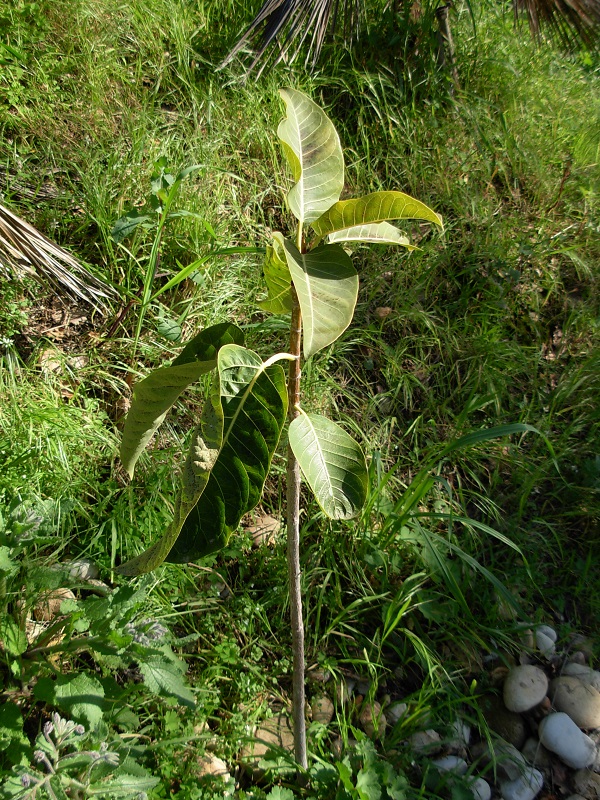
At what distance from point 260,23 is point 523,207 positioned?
56.0 inches

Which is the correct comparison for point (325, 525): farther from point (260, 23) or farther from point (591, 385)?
point (260, 23)

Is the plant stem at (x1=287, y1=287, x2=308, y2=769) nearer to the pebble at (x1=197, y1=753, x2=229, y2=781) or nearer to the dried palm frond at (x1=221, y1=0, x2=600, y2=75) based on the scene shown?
the pebble at (x1=197, y1=753, x2=229, y2=781)

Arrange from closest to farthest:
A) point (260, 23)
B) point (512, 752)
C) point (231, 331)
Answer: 1. point (231, 331)
2. point (512, 752)
3. point (260, 23)

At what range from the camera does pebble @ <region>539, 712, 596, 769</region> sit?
1778 mm

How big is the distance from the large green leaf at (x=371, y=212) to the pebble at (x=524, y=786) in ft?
5.01

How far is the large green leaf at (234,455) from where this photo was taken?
99 cm

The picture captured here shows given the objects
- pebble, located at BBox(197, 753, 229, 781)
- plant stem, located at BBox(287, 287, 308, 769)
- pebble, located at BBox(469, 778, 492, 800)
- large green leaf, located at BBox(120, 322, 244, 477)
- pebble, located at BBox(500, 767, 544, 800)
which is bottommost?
pebble, located at BBox(500, 767, 544, 800)

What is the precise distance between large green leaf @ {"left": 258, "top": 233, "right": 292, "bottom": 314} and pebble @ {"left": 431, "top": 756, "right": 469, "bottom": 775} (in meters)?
1.31

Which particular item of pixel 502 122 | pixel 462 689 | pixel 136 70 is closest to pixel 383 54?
pixel 502 122

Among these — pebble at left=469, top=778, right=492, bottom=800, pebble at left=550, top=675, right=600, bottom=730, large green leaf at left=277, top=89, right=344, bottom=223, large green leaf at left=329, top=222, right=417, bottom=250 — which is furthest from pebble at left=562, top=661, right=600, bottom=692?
large green leaf at left=277, top=89, right=344, bottom=223

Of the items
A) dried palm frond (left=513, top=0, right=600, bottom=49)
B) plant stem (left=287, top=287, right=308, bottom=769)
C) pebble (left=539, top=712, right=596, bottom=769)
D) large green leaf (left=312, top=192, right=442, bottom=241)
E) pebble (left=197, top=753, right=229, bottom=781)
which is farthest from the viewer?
dried palm frond (left=513, top=0, right=600, bottom=49)

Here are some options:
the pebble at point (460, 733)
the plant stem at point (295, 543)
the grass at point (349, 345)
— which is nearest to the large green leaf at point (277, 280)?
the plant stem at point (295, 543)

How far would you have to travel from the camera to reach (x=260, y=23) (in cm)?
245

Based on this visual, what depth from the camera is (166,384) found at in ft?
3.42
